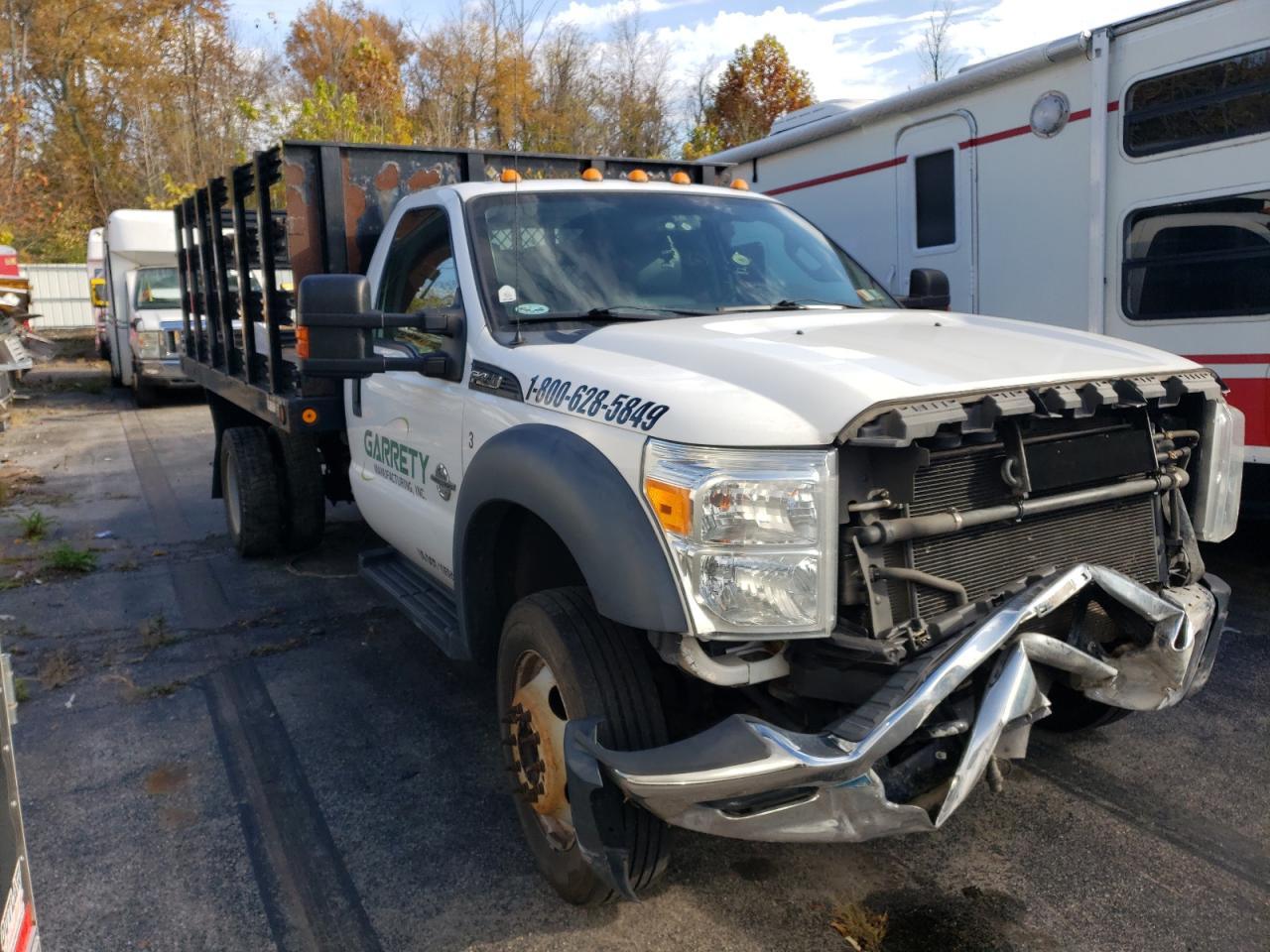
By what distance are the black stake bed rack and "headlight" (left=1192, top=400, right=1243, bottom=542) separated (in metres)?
3.40

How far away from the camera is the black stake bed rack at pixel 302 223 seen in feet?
17.9

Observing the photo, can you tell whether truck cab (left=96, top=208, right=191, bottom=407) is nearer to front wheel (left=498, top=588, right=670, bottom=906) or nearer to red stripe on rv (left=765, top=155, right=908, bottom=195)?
red stripe on rv (left=765, top=155, right=908, bottom=195)

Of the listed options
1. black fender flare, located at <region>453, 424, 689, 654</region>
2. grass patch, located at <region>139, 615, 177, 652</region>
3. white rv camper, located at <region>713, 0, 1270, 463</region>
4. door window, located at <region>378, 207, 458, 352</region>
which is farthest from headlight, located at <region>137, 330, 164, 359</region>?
black fender flare, located at <region>453, 424, 689, 654</region>

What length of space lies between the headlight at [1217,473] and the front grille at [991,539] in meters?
0.37

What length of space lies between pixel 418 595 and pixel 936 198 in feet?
16.0

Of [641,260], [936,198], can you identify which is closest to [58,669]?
[641,260]

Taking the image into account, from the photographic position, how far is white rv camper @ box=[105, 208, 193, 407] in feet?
52.3

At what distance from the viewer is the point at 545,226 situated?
4121 mm

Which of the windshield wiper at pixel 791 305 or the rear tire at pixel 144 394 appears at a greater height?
the windshield wiper at pixel 791 305

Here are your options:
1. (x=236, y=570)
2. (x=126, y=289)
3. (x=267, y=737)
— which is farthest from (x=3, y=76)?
(x=267, y=737)

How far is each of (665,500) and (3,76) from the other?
3131 centimetres

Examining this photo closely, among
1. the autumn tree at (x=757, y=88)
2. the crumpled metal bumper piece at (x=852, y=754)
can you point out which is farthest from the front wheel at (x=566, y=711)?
the autumn tree at (x=757, y=88)

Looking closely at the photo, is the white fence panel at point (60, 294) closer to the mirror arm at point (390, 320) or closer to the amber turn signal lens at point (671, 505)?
the mirror arm at point (390, 320)

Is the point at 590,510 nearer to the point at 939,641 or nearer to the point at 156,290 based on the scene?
the point at 939,641
